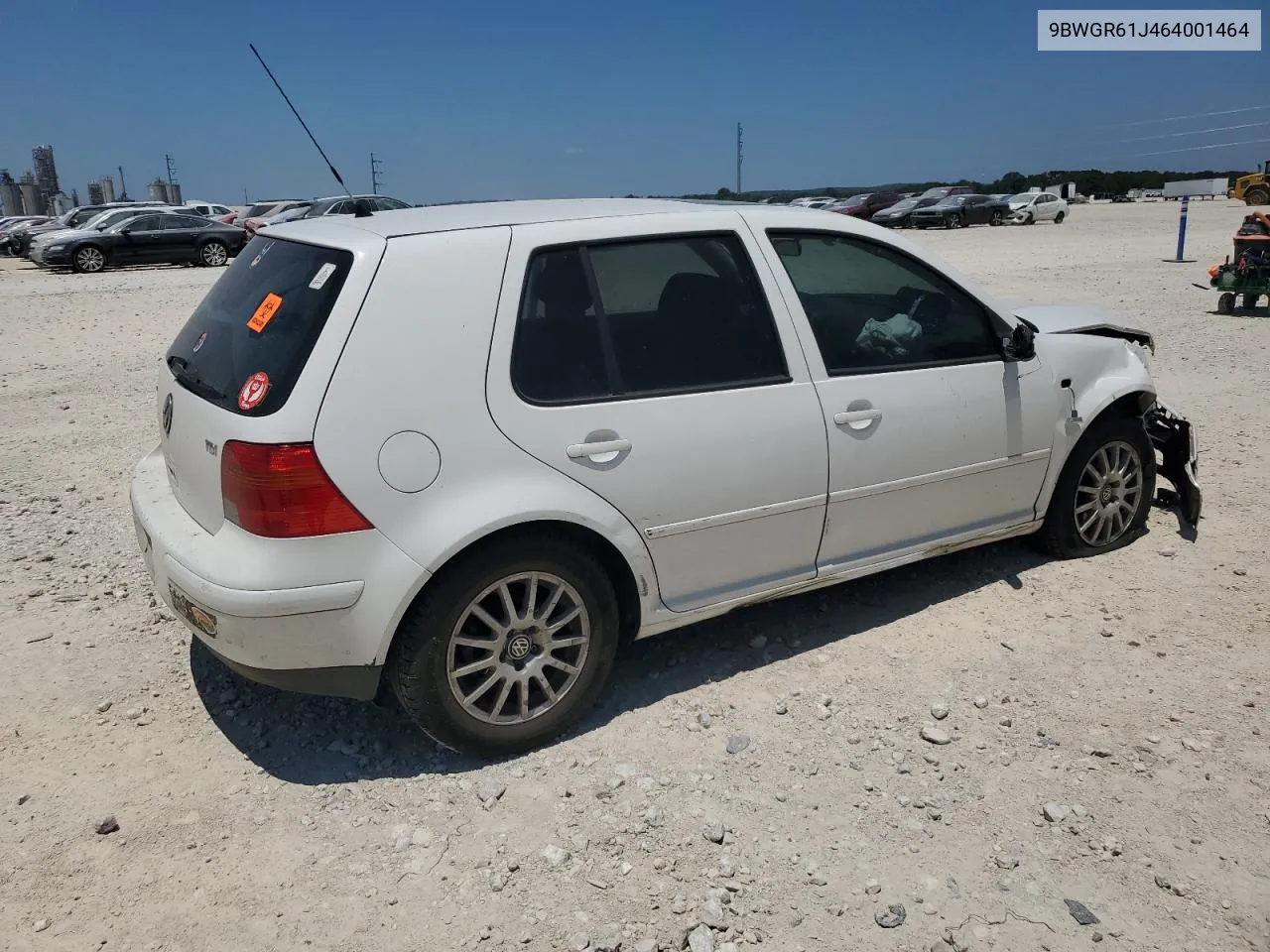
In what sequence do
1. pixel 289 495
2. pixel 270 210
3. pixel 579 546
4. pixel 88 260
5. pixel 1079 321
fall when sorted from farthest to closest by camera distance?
pixel 270 210 < pixel 88 260 < pixel 1079 321 < pixel 579 546 < pixel 289 495

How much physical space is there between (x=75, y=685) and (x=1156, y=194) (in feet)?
275

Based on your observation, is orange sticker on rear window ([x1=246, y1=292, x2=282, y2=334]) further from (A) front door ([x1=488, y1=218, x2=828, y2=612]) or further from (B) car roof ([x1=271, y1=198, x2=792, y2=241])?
(A) front door ([x1=488, y1=218, x2=828, y2=612])

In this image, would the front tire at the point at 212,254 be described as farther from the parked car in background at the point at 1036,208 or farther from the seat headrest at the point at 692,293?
the parked car in background at the point at 1036,208

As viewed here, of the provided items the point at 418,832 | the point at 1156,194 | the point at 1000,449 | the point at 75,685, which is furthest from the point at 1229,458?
the point at 1156,194

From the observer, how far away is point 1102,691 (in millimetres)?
3676

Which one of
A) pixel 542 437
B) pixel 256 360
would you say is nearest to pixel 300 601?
pixel 256 360

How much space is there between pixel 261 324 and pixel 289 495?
672 millimetres

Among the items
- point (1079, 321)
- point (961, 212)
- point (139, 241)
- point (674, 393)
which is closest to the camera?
point (674, 393)

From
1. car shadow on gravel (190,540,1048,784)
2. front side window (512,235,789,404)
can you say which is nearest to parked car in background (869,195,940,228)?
car shadow on gravel (190,540,1048,784)

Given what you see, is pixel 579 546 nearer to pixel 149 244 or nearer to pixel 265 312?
pixel 265 312

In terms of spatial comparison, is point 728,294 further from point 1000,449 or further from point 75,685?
point 75,685

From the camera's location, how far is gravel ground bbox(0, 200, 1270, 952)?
264 cm

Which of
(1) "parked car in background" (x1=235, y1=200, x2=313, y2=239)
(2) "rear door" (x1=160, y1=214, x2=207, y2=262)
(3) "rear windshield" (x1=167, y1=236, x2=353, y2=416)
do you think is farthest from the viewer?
(1) "parked car in background" (x1=235, y1=200, x2=313, y2=239)

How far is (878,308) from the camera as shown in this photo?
409 cm
